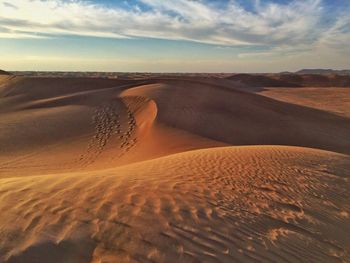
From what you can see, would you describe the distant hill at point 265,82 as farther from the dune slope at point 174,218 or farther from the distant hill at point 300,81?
the dune slope at point 174,218

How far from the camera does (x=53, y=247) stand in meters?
3.78

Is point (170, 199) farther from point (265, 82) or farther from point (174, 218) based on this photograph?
point (265, 82)

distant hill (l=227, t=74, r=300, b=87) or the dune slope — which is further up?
the dune slope

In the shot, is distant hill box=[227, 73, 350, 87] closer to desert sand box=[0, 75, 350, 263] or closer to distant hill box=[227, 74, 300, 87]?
distant hill box=[227, 74, 300, 87]

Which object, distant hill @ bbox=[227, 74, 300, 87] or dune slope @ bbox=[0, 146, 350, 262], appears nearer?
dune slope @ bbox=[0, 146, 350, 262]

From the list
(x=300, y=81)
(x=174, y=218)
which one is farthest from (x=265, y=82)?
(x=174, y=218)

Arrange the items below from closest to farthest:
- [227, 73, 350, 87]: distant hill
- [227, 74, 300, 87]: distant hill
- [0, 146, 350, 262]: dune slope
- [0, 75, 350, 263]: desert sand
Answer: [0, 146, 350, 262]: dune slope, [0, 75, 350, 263]: desert sand, [227, 73, 350, 87]: distant hill, [227, 74, 300, 87]: distant hill

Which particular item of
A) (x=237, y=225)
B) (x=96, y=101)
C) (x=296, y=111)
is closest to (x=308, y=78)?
(x=296, y=111)

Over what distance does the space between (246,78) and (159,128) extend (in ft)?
240

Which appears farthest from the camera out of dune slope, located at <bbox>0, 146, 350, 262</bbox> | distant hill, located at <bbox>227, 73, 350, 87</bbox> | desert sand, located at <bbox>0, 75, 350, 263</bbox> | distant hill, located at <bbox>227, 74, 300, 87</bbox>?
distant hill, located at <bbox>227, 74, 300, 87</bbox>

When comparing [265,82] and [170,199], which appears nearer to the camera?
[170,199]

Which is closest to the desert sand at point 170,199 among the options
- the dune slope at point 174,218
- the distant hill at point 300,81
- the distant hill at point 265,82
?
the dune slope at point 174,218

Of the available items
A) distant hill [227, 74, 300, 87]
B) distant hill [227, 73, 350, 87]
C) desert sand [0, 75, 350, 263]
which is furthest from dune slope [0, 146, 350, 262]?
distant hill [227, 74, 300, 87]

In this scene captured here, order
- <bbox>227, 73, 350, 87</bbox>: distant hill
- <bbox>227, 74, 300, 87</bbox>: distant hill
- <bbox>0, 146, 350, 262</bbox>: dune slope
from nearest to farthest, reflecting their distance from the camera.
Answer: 1. <bbox>0, 146, 350, 262</bbox>: dune slope
2. <bbox>227, 73, 350, 87</bbox>: distant hill
3. <bbox>227, 74, 300, 87</bbox>: distant hill
